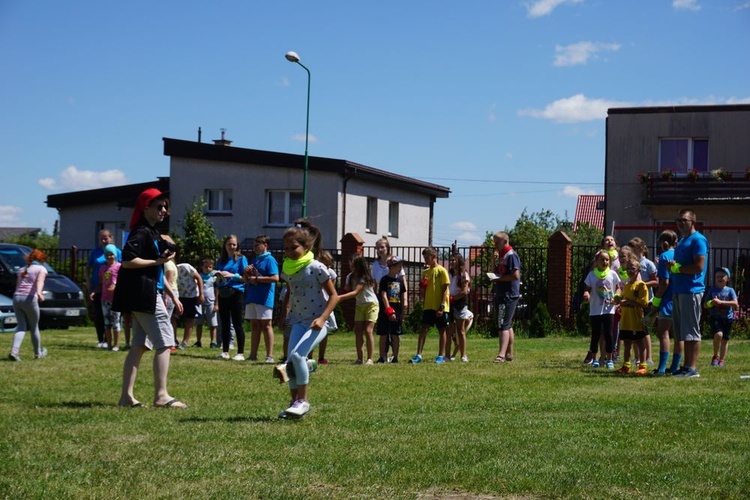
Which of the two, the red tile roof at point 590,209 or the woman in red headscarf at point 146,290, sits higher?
the red tile roof at point 590,209

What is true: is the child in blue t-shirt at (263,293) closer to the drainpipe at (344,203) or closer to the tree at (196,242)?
the tree at (196,242)

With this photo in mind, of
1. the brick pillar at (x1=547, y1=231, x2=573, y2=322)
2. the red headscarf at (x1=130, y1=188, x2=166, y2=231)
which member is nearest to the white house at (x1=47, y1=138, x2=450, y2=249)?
the brick pillar at (x1=547, y1=231, x2=573, y2=322)

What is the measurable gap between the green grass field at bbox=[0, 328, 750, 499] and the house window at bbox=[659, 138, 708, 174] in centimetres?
2395

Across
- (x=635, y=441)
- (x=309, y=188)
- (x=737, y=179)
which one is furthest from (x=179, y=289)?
(x=737, y=179)

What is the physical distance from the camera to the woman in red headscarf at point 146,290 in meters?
9.13

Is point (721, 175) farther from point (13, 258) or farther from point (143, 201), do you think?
point (143, 201)

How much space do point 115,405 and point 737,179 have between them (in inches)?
1138

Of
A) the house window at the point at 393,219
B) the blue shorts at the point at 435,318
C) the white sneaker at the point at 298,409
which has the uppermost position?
the house window at the point at 393,219

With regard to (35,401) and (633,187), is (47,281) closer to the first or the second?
(35,401)

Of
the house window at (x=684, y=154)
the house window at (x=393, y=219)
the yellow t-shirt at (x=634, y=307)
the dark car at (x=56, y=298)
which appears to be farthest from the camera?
the house window at (x=393, y=219)

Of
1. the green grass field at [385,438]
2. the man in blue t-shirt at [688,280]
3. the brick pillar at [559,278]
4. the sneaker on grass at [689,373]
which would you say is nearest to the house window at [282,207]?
the brick pillar at [559,278]

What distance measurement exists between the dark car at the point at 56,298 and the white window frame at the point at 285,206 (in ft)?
43.4

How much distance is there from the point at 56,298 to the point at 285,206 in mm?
14370

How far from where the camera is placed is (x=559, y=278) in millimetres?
23828
